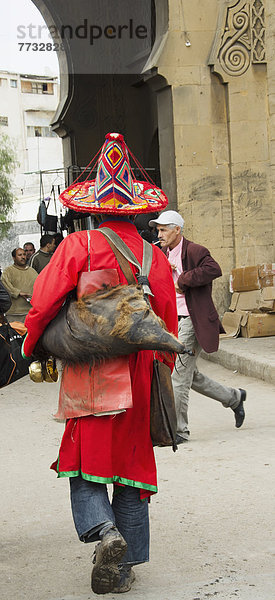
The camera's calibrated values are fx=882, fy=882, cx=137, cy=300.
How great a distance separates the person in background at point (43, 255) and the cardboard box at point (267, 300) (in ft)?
12.3

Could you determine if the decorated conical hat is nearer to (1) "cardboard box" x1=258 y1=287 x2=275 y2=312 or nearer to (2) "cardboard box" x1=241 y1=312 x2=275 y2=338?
(1) "cardboard box" x1=258 y1=287 x2=275 y2=312

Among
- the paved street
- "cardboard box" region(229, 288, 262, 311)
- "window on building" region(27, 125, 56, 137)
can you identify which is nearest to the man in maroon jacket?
the paved street

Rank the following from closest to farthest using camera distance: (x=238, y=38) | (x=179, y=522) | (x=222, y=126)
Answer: (x=179, y=522)
(x=238, y=38)
(x=222, y=126)

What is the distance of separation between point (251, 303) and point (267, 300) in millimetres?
966

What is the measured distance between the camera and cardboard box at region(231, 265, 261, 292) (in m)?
13.0

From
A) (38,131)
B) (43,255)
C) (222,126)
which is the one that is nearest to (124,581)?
(222,126)

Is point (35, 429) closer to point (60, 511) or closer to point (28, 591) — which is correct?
point (60, 511)

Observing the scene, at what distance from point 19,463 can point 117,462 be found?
274cm

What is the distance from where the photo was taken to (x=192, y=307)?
7.33m

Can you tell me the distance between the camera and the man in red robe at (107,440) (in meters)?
3.80

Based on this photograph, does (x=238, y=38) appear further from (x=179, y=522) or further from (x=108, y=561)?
(x=108, y=561)

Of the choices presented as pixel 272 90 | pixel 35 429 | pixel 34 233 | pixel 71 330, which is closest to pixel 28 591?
pixel 71 330

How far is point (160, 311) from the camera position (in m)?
4.17

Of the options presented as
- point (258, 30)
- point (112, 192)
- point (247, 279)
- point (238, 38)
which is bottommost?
point (247, 279)
